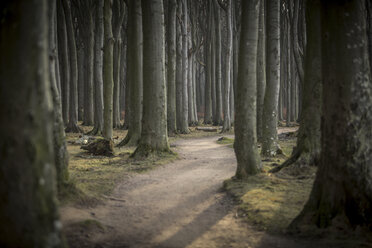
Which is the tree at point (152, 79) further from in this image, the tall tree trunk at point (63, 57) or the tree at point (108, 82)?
the tall tree trunk at point (63, 57)

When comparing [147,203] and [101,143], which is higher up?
[101,143]

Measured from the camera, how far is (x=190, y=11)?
83.1ft

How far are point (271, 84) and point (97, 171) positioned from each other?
5.50 m

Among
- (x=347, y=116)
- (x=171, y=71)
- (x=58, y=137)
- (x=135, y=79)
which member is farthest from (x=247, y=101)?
(x=171, y=71)

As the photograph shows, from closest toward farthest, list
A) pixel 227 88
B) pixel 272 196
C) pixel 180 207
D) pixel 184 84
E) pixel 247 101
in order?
pixel 180 207, pixel 272 196, pixel 247 101, pixel 227 88, pixel 184 84

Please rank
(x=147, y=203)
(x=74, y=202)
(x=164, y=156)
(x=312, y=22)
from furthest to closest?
1. (x=164, y=156)
2. (x=312, y=22)
3. (x=147, y=203)
4. (x=74, y=202)

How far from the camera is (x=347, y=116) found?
422 cm

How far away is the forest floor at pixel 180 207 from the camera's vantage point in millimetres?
4344

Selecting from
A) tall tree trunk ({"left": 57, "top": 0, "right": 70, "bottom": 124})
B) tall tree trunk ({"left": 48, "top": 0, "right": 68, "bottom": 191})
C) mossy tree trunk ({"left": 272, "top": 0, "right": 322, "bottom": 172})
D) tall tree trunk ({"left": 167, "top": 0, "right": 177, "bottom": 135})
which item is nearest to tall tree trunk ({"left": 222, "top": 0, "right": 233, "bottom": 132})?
tall tree trunk ({"left": 167, "top": 0, "right": 177, "bottom": 135})

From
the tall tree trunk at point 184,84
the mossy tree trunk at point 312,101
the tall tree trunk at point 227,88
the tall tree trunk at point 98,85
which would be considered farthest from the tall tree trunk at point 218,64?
the mossy tree trunk at point 312,101

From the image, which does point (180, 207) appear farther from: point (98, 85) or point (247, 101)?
point (98, 85)

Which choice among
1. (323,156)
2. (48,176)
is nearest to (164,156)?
(323,156)

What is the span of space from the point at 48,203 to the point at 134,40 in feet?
38.5

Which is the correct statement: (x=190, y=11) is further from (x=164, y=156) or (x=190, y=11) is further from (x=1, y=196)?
(x=1, y=196)
